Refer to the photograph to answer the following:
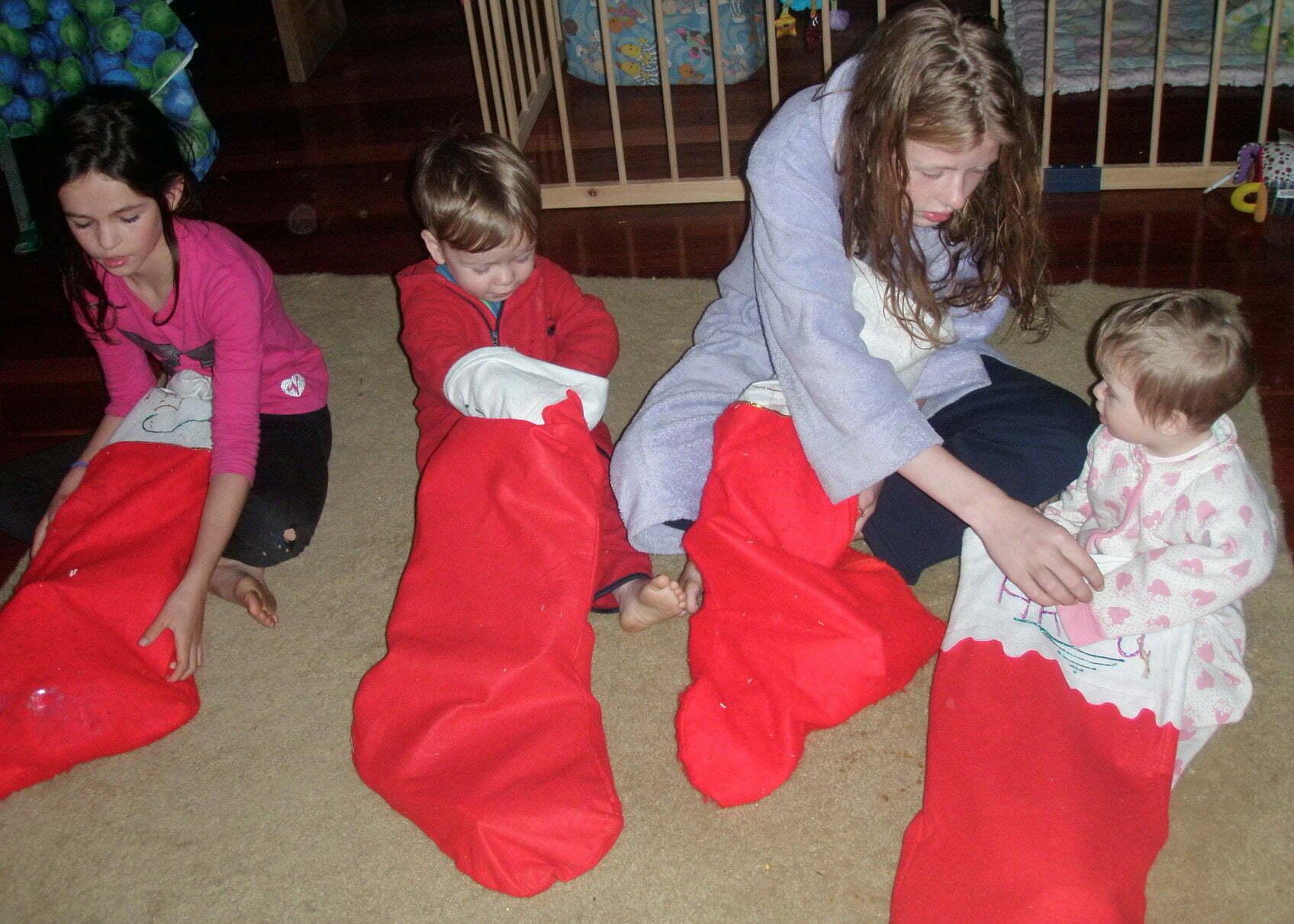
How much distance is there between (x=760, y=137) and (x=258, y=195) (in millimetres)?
1645

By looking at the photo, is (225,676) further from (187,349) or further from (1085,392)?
(1085,392)

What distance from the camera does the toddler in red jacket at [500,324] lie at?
1.30 meters

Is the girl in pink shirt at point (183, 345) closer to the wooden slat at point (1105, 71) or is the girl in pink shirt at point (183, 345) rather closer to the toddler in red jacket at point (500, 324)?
the toddler in red jacket at point (500, 324)

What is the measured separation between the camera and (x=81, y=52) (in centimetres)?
193

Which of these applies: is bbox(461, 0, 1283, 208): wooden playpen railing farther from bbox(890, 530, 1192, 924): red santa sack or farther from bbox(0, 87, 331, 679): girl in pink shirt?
bbox(890, 530, 1192, 924): red santa sack

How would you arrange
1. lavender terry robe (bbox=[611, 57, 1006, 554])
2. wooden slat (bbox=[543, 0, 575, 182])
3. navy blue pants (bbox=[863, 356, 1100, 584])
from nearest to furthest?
lavender terry robe (bbox=[611, 57, 1006, 554]), navy blue pants (bbox=[863, 356, 1100, 584]), wooden slat (bbox=[543, 0, 575, 182])

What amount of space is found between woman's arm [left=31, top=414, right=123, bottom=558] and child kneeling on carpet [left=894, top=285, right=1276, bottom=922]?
3.46 feet

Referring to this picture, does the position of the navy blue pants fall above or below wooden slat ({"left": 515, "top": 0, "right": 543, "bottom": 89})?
below

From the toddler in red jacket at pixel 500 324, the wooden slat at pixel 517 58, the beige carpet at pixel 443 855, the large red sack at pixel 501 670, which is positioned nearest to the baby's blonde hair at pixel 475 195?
the toddler in red jacket at pixel 500 324

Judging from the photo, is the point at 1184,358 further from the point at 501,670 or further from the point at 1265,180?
the point at 1265,180

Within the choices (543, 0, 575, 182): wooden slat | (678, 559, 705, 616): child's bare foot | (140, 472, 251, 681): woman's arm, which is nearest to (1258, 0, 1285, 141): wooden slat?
(543, 0, 575, 182): wooden slat

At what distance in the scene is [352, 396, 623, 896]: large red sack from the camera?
3.43ft

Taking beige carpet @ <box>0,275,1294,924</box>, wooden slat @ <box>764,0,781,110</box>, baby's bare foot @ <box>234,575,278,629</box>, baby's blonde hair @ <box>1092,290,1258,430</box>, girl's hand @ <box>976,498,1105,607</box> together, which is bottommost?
beige carpet @ <box>0,275,1294,924</box>

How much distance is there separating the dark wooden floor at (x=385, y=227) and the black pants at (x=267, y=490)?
4.9 inches
